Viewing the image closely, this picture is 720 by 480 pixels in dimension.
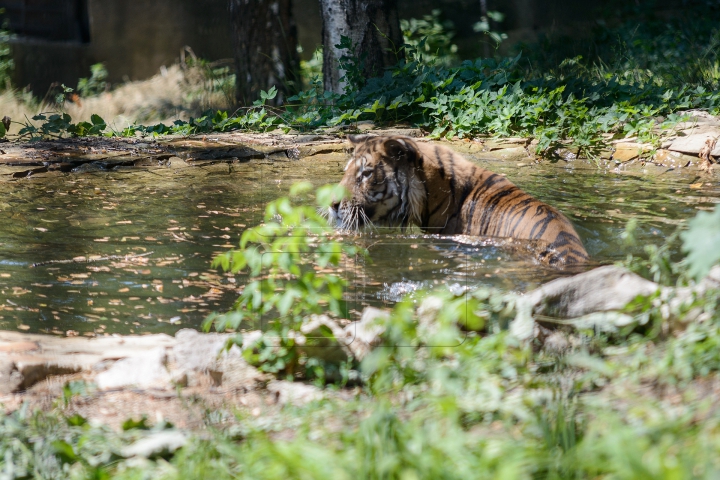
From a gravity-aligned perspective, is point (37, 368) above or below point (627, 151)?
below

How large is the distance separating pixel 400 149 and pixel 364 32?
5.21 metres

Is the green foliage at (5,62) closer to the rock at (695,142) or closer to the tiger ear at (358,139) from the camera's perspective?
the tiger ear at (358,139)

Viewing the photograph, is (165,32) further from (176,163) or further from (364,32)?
(176,163)

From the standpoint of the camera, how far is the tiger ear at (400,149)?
4.73 m

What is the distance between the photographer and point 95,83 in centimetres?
1380

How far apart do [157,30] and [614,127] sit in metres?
9.65

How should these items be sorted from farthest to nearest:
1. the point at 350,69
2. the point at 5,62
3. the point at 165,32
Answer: the point at 165,32
the point at 5,62
the point at 350,69

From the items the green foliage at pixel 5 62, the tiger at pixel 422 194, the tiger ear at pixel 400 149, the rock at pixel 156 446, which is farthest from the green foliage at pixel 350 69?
the green foliage at pixel 5 62

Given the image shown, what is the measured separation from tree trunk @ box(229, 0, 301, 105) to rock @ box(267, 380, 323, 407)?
26.5 ft

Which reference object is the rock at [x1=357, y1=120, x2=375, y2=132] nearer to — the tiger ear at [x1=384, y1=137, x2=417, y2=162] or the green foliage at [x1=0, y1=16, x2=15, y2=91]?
the tiger ear at [x1=384, y1=137, x2=417, y2=162]

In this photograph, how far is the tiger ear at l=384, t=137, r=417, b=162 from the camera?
473cm

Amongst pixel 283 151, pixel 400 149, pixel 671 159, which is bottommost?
pixel 671 159

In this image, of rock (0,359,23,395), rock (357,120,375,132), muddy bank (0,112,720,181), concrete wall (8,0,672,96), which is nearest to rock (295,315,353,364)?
rock (0,359,23,395)

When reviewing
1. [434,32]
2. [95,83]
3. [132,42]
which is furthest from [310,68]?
[95,83]
